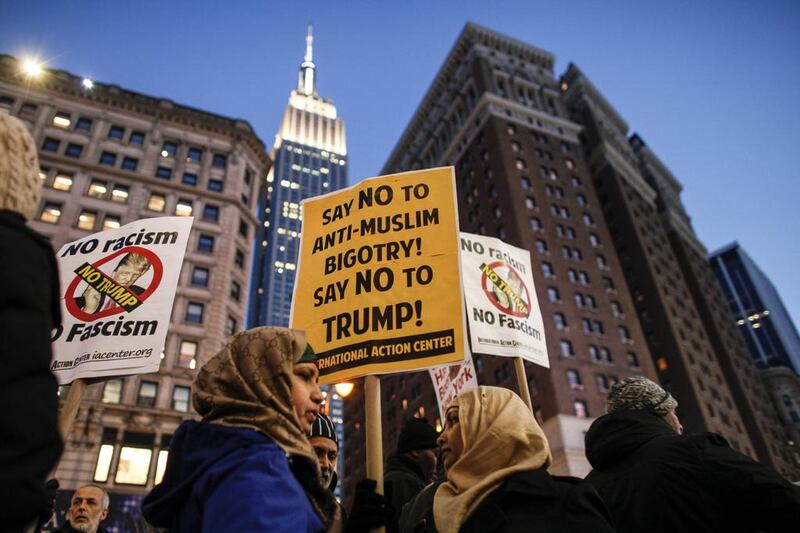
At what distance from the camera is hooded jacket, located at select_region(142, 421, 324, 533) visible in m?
2.04

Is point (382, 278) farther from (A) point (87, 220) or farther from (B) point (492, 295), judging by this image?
(A) point (87, 220)

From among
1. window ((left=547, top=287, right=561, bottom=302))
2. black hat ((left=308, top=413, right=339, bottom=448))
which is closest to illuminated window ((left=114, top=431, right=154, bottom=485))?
black hat ((left=308, top=413, right=339, bottom=448))

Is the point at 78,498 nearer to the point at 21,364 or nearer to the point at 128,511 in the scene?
the point at 21,364

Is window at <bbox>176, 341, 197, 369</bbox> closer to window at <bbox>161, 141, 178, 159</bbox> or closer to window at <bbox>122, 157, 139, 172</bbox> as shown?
window at <bbox>122, 157, 139, 172</bbox>

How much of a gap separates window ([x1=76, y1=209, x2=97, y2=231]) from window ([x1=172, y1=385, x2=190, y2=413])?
13714 millimetres

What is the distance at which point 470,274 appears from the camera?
286 inches

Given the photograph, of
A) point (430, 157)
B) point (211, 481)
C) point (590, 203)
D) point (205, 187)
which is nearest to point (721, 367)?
point (590, 203)

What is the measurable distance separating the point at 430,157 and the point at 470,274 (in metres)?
77.5

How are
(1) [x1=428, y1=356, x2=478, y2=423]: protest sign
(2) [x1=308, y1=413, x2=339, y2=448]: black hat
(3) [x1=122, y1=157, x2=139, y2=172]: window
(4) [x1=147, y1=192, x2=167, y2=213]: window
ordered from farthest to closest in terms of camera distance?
(3) [x1=122, y1=157, x2=139, y2=172]: window → (4) [x1=147, y1=192, x2=167, y2=213]: window → (1) [x1=428, y1=356, x2=478, y2=423]: protest sign → (2) [x1=308, y1=413, x2=339, y2=448]: black hat

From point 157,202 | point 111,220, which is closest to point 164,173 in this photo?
point 157,202

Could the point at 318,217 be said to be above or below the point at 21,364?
above

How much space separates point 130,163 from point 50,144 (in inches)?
225

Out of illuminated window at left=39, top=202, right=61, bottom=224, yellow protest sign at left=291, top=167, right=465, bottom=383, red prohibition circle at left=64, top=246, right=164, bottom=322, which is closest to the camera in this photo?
yellow protest sign at left=291, top=167, right=465, bottom=383

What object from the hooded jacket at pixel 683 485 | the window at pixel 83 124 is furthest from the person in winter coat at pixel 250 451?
the window at pixel 83 124
